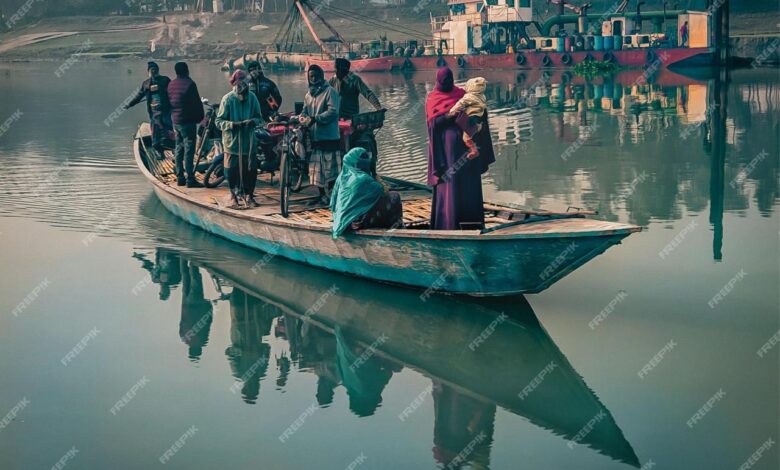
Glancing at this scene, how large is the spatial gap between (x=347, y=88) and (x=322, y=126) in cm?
145

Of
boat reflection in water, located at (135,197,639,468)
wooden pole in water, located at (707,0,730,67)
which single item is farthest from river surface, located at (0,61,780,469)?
wooden pole in water, located at (707,0,730,67)

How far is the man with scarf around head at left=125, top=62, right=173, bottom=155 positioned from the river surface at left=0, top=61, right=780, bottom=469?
1.18m

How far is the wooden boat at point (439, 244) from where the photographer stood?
10008mm

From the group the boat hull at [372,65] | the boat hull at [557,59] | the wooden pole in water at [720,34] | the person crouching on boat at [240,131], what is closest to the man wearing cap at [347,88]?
the person crouching on boat at [240,131]

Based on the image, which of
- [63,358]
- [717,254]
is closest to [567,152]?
[717,254]

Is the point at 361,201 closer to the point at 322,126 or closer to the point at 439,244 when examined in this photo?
the point at 439,244

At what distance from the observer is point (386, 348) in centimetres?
1037

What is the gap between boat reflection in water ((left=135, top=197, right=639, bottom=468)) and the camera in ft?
27.8

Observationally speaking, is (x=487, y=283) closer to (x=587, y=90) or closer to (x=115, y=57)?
(x=587, y=90)

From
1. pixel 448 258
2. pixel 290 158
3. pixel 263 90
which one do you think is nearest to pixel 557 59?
pixel 263 90

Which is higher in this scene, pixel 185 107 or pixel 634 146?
pixel 185 107

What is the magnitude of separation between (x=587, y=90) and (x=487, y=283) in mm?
28711

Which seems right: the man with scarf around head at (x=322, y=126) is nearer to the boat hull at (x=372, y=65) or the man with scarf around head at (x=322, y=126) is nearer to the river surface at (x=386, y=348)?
the river surface at (x=386, y=348)

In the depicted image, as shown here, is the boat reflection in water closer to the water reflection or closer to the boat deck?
the boat deck
